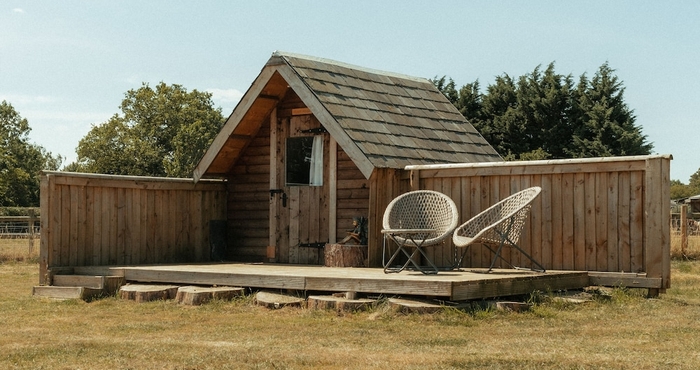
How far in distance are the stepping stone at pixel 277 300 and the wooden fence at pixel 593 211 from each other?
304 cm

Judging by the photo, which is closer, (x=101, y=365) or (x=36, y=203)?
(x=101, y=365)

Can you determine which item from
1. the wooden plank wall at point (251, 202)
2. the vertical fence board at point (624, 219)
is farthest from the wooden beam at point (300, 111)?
the vertical fence board at point (624, 219)

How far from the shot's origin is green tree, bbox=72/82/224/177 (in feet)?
183

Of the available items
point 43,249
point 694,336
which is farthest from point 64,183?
point 694,336

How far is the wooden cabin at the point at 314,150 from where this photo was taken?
1315 centimetres

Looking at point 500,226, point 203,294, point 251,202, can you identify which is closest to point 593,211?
point 500,226

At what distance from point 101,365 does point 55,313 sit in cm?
387

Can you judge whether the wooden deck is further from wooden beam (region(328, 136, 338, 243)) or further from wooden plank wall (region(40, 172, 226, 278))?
wooden beam (region(328, 136, 338, 243))

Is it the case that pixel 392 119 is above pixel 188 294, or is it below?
above

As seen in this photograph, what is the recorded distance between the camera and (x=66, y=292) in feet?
39.1

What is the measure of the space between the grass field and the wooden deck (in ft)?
0.84

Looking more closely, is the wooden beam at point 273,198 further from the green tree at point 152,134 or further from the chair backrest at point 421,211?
the green tree at point 152,134

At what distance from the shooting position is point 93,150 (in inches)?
2254

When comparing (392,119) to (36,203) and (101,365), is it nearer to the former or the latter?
(101,365)
